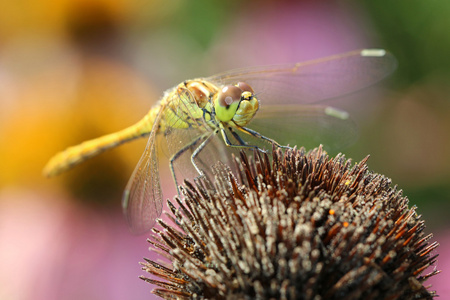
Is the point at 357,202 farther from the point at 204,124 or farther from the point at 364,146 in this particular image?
the point at 364,146

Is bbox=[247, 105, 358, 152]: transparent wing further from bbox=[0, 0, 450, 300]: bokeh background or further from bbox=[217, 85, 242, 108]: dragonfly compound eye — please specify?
bbox=[0, 0, 450, 300]: bokeh background

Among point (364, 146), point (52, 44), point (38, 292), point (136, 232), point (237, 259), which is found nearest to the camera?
point (237, 259)

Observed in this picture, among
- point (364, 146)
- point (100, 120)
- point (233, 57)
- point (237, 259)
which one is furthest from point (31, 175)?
point (237, 259)

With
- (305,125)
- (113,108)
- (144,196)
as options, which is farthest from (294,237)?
(113,108)

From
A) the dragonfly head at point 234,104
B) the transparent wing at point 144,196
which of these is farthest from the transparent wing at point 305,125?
the transparent wing at point 144,196

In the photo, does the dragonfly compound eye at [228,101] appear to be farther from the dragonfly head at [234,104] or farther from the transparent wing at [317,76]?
the transparent wing at [317,76]

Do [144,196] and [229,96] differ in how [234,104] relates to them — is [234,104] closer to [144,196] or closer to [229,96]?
[229,96]

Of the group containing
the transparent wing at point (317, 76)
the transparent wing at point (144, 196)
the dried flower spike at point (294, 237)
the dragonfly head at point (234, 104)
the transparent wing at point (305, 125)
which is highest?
the transparent wing at point (317, 76)
